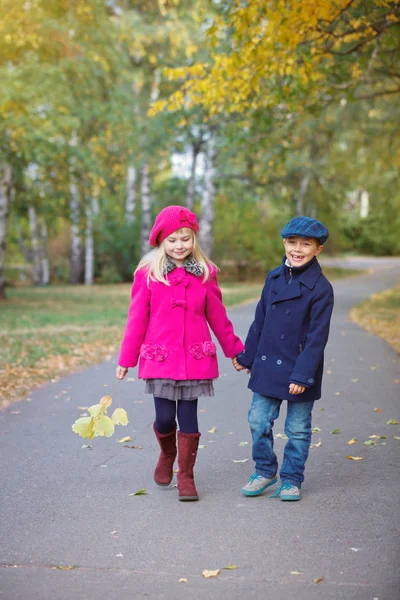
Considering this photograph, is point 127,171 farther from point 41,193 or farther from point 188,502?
point 188,502

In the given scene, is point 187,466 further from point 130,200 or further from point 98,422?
point 130,200

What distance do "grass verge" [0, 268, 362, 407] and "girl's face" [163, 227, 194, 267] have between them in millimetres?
3766

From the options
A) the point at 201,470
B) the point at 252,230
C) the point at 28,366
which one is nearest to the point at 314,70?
the point at 28,366

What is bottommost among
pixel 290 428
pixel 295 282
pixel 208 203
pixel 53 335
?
pixel 53 335

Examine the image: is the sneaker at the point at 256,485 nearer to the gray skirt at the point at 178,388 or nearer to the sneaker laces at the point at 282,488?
the sneaker laces at the point at 282,488

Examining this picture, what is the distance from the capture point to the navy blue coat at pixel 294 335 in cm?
470

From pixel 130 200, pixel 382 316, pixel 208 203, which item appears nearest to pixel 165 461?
pixel 382 316

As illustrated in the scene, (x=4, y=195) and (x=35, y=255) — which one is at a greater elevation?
(x=4, y=195)

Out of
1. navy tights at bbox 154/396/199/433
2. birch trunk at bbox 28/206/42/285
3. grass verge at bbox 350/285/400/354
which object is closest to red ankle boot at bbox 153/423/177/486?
navy tights at bbox 154/396/199/433

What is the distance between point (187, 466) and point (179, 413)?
12.4 inches

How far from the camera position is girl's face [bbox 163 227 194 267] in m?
4.86

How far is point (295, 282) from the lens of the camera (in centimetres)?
482

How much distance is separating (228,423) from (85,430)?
2.46 metres

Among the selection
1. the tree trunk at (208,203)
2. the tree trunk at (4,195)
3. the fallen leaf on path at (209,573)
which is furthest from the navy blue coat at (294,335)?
→ the tree trunk at (208,203)
